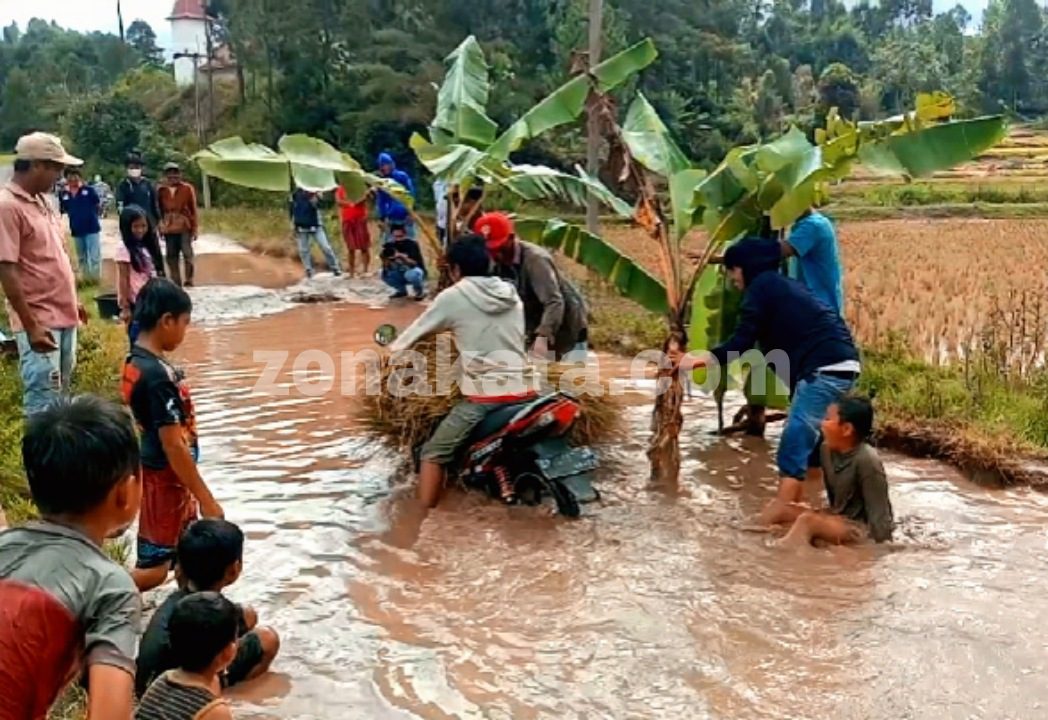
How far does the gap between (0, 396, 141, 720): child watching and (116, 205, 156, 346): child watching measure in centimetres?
700

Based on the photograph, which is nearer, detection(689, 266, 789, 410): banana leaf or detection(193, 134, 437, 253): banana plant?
detection(193, 134, 437, 253): banana plant

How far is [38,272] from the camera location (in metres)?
5.71

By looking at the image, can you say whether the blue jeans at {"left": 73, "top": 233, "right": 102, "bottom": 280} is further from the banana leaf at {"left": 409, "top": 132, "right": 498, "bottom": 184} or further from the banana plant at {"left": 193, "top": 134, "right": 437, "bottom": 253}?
the banana leaf at {"left": 409, "top": 132, "right": 498, "bottom": 184}

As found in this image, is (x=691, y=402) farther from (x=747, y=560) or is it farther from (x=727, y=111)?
(x=727, y=111)

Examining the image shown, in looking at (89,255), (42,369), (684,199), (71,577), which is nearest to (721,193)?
(684,199)

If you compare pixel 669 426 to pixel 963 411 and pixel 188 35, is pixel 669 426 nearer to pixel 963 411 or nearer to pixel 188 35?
pixel 963 411

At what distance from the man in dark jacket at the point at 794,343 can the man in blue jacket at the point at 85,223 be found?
9.98 metres

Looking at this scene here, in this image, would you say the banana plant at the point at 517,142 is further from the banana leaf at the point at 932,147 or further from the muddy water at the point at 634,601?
the muddy water at the point at 634,601

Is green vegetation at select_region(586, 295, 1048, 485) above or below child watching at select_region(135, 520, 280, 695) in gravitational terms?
below

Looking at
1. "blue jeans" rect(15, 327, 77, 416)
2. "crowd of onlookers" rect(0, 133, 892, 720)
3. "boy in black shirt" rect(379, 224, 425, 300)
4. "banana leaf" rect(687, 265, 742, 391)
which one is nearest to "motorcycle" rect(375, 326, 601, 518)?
"crowd of onlookers" rect(0, 133, 892, 720)

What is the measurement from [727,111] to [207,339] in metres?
25.3

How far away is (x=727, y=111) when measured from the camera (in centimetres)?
3359

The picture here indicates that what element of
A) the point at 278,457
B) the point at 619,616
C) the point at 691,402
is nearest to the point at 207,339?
the point at 278,457

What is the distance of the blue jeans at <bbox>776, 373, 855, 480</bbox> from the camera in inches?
220
